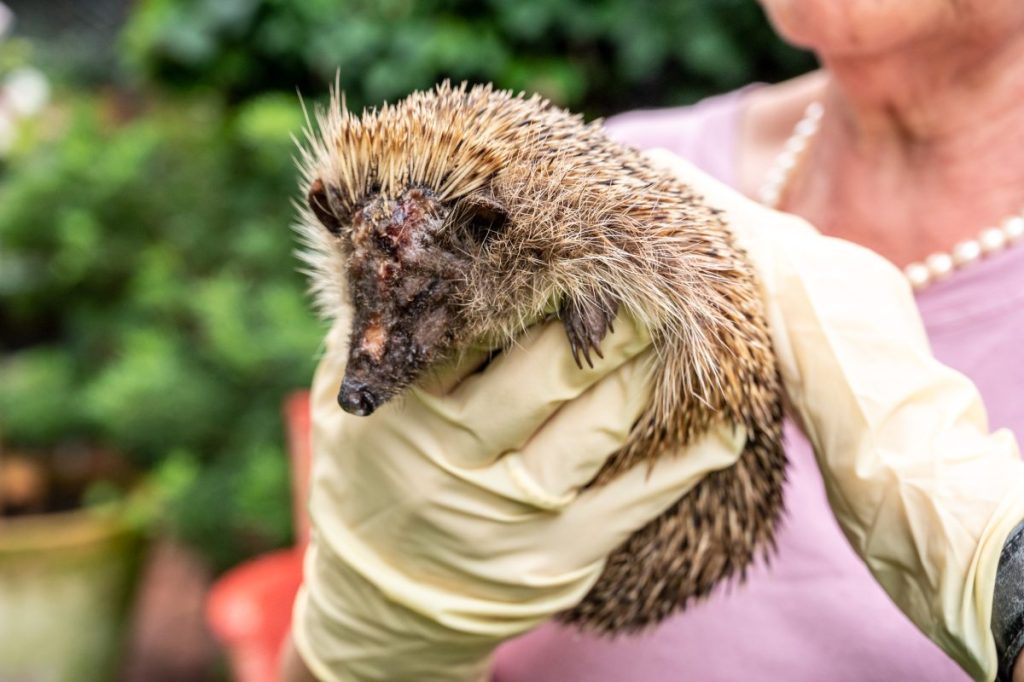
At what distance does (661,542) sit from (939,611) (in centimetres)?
25

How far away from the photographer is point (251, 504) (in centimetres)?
239

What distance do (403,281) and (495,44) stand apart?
1970 millimetres

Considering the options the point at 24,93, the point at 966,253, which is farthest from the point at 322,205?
the point at 24,93

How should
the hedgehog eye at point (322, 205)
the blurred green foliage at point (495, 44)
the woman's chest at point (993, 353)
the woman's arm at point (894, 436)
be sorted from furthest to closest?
1. the blurred green foliage at point (495, 44)
2. the woman's chest at point (993, 353)
3. the hedgehog eye at point (322, 205)
4. the woman's arm at point (894, 436)

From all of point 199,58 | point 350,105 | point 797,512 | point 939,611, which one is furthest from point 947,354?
point 199,58

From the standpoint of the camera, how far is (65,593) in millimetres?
2461

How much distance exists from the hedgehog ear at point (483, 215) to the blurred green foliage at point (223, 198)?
1557 millimetres

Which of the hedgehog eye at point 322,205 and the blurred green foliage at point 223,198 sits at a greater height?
the hedgehog eye at point 322,205

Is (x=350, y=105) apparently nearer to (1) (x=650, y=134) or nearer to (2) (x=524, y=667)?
(1) (x=650, y=134)

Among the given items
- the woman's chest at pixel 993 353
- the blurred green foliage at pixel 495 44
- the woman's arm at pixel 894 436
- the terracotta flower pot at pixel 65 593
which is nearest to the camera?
the woman's arm at pixel 894 436

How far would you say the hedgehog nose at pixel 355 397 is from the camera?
2.68 feet

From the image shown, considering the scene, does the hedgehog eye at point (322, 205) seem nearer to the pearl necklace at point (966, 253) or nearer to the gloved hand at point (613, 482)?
the gloved hand at point (613, 482)

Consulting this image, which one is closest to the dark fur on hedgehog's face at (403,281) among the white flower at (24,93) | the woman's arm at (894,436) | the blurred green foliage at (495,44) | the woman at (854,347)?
the woman at (854,347)

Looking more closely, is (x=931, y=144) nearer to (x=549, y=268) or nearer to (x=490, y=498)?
(x=549, y=268)
